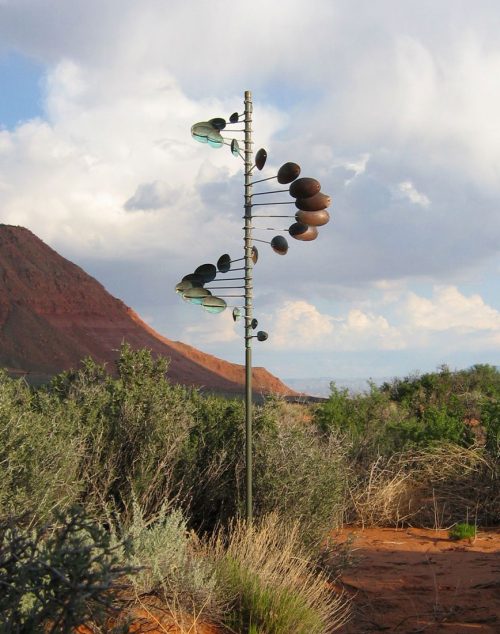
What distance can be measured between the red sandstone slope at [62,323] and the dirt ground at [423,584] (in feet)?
142

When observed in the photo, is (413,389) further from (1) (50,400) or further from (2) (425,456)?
(1) (50,400)

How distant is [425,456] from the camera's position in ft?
45.0

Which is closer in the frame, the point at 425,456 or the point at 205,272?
the point at 205,272

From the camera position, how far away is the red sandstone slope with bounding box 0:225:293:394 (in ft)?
185

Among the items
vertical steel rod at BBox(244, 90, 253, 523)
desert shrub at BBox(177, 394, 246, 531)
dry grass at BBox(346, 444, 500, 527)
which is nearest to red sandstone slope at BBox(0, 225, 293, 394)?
dry grass at BBox(346, 444, 500, 527)

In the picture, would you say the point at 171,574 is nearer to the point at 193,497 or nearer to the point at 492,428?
the point at 193,497

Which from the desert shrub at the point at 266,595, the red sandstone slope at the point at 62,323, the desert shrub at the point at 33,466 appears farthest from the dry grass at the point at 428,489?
the red sandstone slope at the point at 62,323

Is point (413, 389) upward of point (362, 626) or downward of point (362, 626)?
upward

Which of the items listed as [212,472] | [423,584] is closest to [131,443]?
[212,472]

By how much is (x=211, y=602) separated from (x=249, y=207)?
4.88m

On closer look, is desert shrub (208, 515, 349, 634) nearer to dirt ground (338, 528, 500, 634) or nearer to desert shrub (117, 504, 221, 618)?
desert shrub (117, 504, 221, 618)

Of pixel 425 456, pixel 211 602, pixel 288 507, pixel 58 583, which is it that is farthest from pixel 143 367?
pixel 58 583

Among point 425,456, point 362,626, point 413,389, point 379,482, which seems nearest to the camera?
point 362,626

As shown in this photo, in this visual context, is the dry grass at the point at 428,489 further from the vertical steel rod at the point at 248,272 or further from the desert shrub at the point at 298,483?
the vertical steel rod at the point at 248,272
